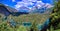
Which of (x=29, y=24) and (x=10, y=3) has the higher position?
(x=10, y=3)

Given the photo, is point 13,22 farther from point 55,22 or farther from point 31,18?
point 55,22

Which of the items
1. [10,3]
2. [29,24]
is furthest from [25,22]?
[10,3]

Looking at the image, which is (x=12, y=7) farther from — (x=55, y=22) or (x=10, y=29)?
(x=55, y=22)

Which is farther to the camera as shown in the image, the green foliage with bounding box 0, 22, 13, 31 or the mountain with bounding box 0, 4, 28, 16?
the mountain with bounding box 0, 4, 28, 16

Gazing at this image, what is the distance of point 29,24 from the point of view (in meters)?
4.94

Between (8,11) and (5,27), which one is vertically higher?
(8,11)

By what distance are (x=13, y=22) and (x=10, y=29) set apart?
174 mm

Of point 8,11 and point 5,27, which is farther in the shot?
point 8,11

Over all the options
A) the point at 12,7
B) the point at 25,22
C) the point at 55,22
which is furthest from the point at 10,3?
the point at 55,22

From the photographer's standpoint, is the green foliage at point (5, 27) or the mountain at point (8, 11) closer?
the green foliage at point (5, 27)

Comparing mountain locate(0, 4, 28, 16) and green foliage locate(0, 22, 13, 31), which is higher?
mountain locate(0, 4, 28, 16)

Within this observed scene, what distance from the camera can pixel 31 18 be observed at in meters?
4.98

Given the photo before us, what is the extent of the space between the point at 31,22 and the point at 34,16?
13cm

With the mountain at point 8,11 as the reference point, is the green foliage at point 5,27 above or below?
below
